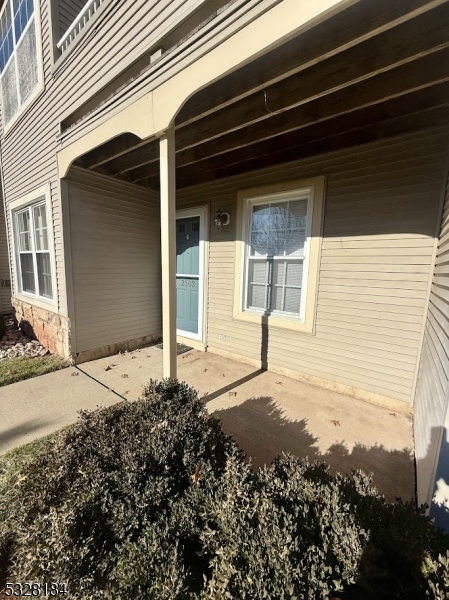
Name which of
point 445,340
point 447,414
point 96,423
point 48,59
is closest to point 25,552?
point 96,423

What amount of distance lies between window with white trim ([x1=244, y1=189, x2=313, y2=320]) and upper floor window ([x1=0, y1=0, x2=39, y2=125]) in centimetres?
417

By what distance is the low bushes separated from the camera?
38.8 inches

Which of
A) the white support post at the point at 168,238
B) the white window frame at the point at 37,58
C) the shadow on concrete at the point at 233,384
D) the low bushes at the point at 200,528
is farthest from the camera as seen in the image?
the white window frame at the point at 37,58

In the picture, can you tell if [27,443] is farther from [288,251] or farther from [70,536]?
[288,251]

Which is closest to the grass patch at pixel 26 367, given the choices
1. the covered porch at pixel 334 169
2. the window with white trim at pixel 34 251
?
the covered porch at pixel 334 169

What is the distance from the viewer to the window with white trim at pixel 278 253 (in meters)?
3.40

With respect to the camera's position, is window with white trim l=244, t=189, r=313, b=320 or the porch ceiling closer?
the porch ceiling

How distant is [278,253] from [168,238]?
1785 millimetres

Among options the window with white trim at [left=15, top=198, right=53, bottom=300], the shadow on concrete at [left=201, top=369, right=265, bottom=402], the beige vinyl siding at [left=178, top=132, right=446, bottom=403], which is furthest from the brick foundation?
the beige vinyl siding at [left=178, top=132, right=446, bottom=403]

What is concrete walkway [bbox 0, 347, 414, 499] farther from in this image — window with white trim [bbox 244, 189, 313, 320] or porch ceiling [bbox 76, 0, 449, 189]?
porch ceiling [bbox 76, 0, 449, 189]

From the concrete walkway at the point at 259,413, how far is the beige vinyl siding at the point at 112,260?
738mm

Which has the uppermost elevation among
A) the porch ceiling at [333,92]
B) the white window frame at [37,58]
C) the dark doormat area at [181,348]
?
the white window frame at [37,58]

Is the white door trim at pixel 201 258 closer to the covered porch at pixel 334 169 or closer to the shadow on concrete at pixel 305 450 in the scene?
the covered porch at pixel 334 169

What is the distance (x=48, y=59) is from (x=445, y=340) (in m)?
5.73
